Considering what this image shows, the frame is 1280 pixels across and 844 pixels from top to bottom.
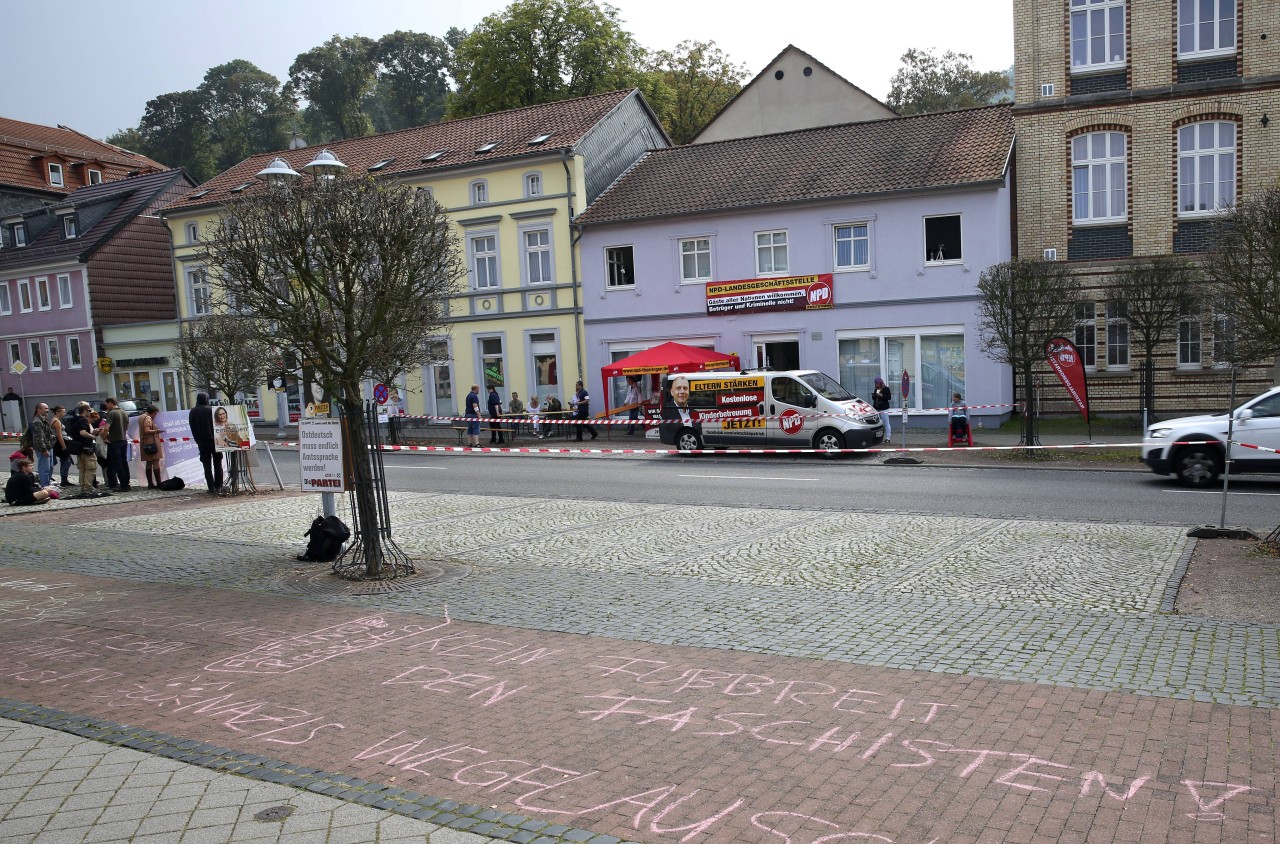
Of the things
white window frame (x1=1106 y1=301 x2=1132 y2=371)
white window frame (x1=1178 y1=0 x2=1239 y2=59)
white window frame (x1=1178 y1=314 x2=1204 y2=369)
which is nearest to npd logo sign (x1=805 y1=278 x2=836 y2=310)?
white window frame (x1=1106 y1=301 x2=1132 y2=371)

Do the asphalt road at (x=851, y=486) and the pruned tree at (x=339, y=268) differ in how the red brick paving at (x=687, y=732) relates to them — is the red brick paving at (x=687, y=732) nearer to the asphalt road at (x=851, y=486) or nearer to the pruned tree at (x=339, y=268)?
the pruned tree at (x=339, y=268)

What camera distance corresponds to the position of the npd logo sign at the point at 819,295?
95.9 feet

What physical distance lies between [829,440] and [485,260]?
658 inches

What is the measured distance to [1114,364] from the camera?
26781 mm

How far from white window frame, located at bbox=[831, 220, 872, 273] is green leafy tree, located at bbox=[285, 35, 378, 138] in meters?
55.0

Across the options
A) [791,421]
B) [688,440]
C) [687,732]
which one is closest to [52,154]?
[688,440]

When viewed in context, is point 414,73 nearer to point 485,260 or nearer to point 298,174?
point 485,260

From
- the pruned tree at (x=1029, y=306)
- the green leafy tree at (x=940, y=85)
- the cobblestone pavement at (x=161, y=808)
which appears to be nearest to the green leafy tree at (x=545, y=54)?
the green leafy tree at (x=940, y=85)

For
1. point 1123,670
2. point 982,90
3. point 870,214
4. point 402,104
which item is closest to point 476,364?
point 870,214

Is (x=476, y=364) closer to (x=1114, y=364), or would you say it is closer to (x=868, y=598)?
(x=1114, y=364)

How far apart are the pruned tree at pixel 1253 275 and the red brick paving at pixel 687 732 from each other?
835 cm

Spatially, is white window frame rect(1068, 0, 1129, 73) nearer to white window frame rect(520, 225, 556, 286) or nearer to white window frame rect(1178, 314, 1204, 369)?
white window frame rect(1178, 314, 1204, 369)

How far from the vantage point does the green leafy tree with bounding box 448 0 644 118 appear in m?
44.5

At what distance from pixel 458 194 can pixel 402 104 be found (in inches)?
1797
